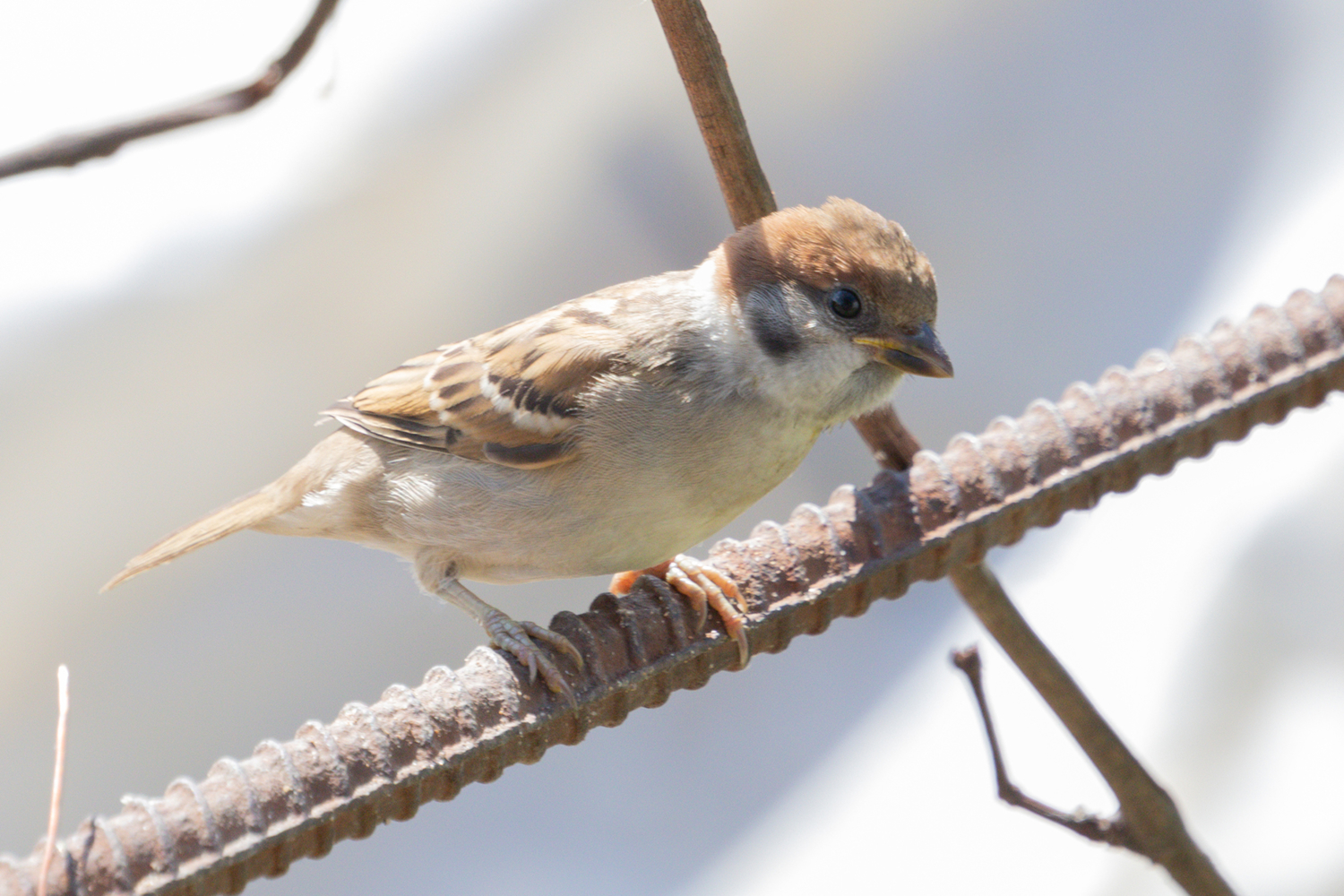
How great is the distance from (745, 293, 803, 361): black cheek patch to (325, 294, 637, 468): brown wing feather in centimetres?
19

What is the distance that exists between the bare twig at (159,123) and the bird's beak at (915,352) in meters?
0.88

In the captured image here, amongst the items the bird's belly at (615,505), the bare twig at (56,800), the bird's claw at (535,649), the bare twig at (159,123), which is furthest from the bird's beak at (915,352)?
the bare twig at (56,800)

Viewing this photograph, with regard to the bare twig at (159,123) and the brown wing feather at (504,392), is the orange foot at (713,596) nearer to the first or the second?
the brown wing feather at (504,392)

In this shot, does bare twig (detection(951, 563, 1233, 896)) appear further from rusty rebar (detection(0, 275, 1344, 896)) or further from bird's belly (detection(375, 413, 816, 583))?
bird's belly (detection(375, 413, 816, 583))

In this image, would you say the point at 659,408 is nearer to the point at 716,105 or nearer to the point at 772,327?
the point at 772,327

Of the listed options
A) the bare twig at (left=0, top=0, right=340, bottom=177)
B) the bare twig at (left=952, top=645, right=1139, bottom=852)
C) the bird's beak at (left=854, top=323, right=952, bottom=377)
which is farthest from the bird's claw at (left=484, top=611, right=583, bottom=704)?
the bare twig at (left=0, top=0, right=340, bottom=177)

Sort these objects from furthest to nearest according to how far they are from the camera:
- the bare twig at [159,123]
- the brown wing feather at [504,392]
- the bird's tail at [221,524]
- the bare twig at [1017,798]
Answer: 1. the bird's tail at [221,524]
2. the brown wing feather at [504,392]
3. the bare twig at [1017,798]
4. the bare twig at [159,123]

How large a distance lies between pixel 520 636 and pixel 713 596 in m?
0.22

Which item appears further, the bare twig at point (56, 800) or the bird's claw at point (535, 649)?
the bird's claw at point (535, 649)

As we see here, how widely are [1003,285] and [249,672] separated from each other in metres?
2.31

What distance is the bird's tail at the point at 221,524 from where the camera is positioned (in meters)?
1.80

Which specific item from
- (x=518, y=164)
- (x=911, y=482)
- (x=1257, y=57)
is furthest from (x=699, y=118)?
(x=1257, y=57)

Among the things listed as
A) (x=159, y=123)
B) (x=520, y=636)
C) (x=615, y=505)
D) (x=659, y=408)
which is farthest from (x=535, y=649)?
(x=159, y=123)

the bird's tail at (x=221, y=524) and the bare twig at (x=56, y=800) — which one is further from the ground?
the bird's tail at (x=221, y=524)
